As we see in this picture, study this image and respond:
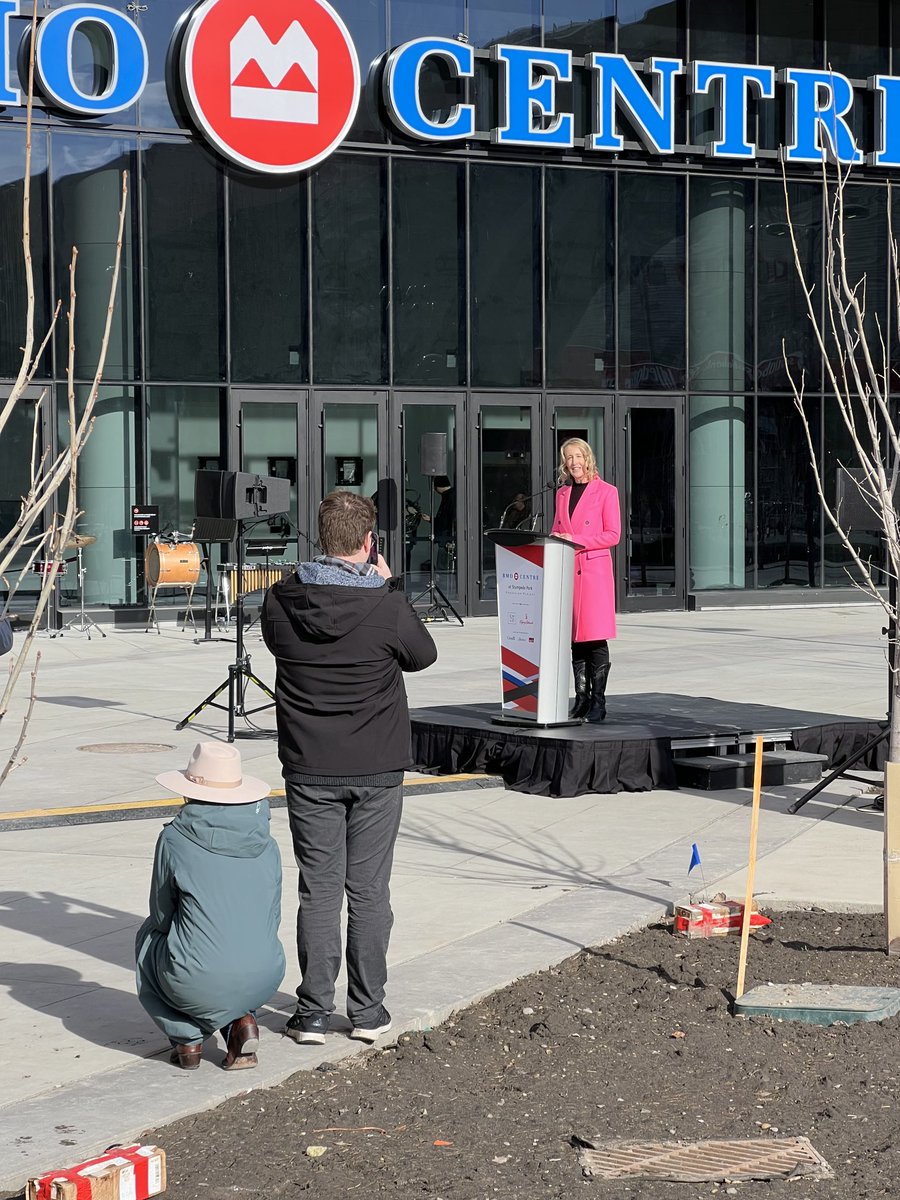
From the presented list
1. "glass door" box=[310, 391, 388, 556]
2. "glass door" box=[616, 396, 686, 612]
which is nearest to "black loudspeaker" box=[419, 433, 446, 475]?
"glass door" box=[310, 391, 388, 556]

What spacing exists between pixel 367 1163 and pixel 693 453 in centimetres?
2284

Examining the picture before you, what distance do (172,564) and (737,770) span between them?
13.1m

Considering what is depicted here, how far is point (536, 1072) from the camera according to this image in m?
5.37

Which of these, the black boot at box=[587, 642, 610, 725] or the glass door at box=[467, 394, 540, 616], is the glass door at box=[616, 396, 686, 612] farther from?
the black boot at box=[587, 642, 610, 725]

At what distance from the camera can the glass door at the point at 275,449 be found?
23.8 m

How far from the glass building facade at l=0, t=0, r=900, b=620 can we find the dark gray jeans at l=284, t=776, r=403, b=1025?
51.8 feet

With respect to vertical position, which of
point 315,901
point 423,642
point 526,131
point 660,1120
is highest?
point 526,131

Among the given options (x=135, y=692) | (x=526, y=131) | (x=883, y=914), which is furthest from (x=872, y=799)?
(x=526, y=131)

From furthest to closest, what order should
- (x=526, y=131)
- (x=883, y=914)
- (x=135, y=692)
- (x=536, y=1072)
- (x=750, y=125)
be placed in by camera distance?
(x=750, y=125), (x=526, y=131), (x=135, y=692), (x=883, y=914), (x=536, y=1072)

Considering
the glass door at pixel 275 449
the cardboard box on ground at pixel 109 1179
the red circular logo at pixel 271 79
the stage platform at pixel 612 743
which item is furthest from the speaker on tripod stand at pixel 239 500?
the red circular logo at pixel 271 79

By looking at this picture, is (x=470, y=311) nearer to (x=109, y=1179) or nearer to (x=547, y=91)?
(x=547, y=91)

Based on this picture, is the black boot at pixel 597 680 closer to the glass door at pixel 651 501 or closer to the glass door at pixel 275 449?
the glass door at pixel 275 449

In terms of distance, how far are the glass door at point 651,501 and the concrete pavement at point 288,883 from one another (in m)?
10.8

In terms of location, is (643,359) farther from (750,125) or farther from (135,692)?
(135,692)
